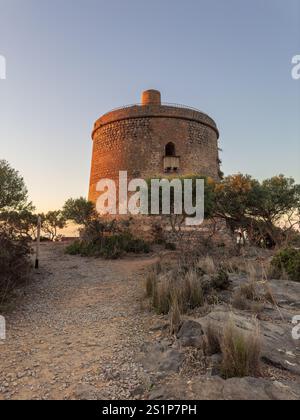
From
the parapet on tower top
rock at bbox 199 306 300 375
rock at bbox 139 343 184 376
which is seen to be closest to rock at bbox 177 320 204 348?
rock at bbox 199 306 300 375

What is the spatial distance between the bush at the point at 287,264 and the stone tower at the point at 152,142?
1173cm

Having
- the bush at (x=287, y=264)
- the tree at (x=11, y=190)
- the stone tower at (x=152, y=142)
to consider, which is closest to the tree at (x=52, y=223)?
the stone tower at (x=152, y=142)

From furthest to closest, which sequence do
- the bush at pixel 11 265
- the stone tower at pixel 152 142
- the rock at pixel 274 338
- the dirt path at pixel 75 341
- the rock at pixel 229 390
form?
the stone tower at pixel 152 142
the bush at pixel 11 265
the rock at pixel 274 338
the dirt path at pixel 75 341
the rock at pixel 229 390

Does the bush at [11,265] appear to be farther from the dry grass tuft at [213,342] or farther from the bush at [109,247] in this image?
the bush at [109,247]

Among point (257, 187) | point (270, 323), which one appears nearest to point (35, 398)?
point (270, 323)

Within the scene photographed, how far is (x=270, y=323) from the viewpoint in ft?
15.6

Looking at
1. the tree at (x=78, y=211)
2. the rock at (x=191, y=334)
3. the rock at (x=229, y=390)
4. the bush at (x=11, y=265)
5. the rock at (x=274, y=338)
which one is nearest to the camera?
the rock at (x=229, y=390)

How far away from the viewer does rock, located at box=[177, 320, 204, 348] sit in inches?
166

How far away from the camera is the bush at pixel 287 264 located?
311 inches

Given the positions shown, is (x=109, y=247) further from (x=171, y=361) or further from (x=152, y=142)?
(x=171, y=361)

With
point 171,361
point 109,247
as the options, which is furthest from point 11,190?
point 171,361

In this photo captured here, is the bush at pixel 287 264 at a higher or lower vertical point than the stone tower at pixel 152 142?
lower

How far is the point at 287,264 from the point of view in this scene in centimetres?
826

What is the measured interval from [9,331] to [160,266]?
5.36 metres
